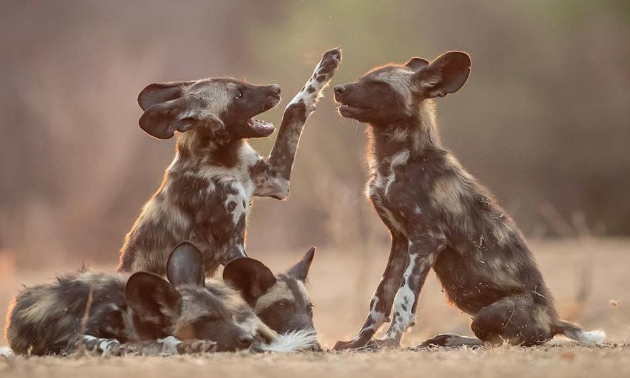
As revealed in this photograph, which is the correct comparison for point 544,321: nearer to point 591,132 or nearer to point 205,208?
point 205,208

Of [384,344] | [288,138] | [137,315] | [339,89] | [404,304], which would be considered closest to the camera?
[137,315]

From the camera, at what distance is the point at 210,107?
276 inches

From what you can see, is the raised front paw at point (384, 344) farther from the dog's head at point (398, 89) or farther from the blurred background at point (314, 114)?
the blurred background at point (314, 114)

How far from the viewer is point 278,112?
1316 cm

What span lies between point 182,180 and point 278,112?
20.8 ft

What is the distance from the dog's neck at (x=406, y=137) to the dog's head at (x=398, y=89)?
0.04m

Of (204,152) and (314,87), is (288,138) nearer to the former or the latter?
(314,87)

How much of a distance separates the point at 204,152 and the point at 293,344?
5.60ft

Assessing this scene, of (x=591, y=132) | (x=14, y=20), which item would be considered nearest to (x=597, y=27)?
(x=591, y=132)

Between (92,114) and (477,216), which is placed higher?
(92,114)

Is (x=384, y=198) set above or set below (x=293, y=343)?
above

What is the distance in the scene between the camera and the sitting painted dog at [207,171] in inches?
266

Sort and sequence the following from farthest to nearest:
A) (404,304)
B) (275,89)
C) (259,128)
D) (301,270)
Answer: (275,89)
(259,128)
(301,270)
(404,304)


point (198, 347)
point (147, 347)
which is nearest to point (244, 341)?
point (198, 347)
